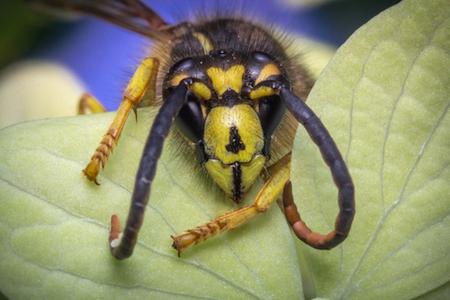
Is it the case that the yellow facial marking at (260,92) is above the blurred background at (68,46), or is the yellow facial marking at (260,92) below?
above

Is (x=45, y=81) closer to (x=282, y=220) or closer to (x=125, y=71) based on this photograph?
(x=125, y=71)

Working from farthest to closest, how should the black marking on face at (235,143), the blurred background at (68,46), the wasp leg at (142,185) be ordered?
the blurred background at (68,46), the black marking on face at (235,143), the wasp leg at (142,185)

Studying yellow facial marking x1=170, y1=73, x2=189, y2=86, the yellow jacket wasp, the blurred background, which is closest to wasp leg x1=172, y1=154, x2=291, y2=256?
the yellow jacket wasp

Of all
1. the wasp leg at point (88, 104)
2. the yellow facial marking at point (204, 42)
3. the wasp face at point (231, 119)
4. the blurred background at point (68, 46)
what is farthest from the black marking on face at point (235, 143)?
the blurred background at point (68, 46)

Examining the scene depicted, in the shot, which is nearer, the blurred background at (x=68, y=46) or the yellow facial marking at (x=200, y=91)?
the yellow facial marking at (x=200, y=91)

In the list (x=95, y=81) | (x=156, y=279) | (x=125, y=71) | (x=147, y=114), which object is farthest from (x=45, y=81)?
(x=156, y=279)

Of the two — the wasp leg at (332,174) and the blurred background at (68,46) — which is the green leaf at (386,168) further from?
the blurred background at (68,46)
